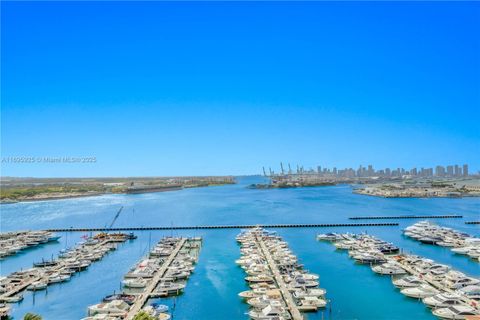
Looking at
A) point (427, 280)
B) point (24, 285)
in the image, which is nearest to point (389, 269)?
point (427, 280)

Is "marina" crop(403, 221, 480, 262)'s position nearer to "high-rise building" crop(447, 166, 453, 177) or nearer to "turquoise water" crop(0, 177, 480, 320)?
"turquoise water" crop(0, 177, 480, 320)

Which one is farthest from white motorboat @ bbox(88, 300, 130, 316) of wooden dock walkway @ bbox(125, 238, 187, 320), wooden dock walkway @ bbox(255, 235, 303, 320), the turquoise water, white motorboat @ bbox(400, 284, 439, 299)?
white motorboat @ bbox(400, 284, 439, 299)

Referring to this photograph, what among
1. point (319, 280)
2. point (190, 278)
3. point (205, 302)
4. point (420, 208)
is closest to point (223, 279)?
point (190, 278)

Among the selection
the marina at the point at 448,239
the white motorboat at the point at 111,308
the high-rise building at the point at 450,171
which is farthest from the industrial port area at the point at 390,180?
the white motorboat at the point at 111,308

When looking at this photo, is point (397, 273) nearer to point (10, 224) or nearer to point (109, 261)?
point (109, 261)

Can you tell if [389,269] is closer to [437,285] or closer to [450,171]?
[437,285]

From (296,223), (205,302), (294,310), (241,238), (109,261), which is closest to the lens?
(294,310)
